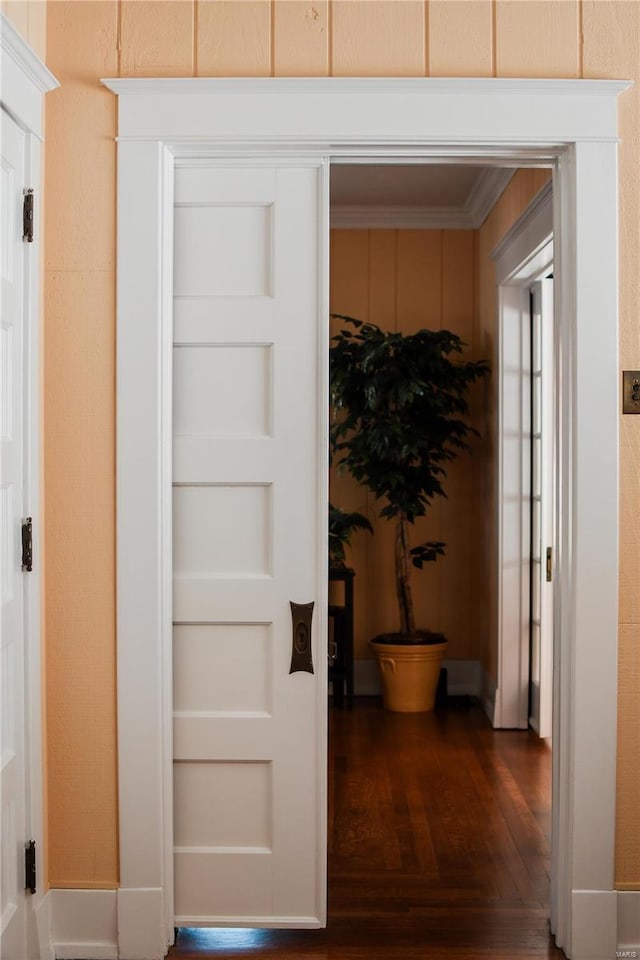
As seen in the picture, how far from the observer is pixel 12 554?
254 centimetres

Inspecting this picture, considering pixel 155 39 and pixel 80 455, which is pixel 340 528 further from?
pixel 155 39

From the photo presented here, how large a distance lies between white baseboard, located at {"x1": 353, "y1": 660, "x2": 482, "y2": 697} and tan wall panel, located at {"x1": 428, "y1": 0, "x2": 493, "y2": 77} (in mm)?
4124

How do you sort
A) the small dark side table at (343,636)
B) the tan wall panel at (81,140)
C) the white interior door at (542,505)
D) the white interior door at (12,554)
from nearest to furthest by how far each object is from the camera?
the white interior door at (12,554), the tan wall panel at (81,140), the white interior door at (542,505), the small dark side table at (343,636)

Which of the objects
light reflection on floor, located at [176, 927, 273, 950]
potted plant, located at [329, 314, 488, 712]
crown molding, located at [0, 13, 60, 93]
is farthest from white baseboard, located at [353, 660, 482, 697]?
crown molding, located at [0, 13, 60, 93]

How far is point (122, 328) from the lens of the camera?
2.68 meters

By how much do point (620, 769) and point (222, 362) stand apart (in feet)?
5.20

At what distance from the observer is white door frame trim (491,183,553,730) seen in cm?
527

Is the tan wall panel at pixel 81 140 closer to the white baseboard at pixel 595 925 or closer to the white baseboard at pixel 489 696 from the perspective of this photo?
the white baseboard at pixel 595 925

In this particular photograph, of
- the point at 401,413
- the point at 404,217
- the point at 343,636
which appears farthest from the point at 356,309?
the point at 343,636

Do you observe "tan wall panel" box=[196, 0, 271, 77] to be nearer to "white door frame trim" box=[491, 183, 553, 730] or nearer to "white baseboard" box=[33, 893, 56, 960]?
"white baseboard" box=[33, 893, 56, 960]

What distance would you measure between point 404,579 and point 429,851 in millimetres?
2249

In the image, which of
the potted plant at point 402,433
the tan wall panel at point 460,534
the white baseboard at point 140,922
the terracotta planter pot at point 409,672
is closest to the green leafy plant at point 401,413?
the potted plant at point 402,433

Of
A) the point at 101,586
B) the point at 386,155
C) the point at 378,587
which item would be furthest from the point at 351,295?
the point at 101,586

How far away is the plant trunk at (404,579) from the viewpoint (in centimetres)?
567
